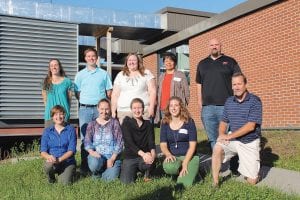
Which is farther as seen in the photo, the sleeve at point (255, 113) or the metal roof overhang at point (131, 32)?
the metal roof overhang at point (131, 32)

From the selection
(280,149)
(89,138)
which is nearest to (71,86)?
(89,138)

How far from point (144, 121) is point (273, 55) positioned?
5.24m

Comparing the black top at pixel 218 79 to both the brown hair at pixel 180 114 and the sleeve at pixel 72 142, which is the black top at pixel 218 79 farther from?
the sleeve at pixel 72 142

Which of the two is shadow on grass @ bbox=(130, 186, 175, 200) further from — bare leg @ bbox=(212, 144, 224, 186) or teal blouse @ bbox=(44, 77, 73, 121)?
teal blouse @ bbox=(44, 77, 73, 121)

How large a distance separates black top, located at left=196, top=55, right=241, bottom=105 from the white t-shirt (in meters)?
0.84

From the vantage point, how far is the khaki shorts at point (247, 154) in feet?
18.7

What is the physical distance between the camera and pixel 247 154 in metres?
5.70

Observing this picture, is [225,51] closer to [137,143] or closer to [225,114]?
[225,114]

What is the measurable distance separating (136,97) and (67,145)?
3.77ft

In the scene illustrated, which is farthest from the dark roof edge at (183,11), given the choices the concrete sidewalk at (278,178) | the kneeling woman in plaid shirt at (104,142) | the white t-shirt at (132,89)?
the kneeling woman in plaid shirt at (104,142)

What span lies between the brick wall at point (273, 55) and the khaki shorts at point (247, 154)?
4053 mm

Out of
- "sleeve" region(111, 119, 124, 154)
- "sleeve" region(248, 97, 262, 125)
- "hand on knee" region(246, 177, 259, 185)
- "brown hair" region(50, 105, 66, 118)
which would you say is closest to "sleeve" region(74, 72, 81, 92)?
"brown hair" region(50, 105, 66, 118)

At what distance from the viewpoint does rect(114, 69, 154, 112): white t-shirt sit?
248 inches

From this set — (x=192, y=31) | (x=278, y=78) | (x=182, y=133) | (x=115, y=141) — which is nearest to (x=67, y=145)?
(x=115, y=141)
